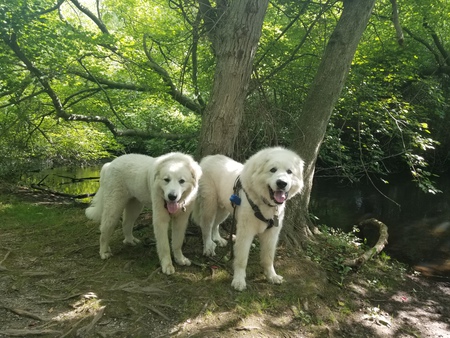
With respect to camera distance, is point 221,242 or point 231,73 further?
point 221,242

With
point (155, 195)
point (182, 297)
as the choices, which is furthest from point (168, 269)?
point (155, 195)

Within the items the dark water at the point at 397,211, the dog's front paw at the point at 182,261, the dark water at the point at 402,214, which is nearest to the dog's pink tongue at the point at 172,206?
the dog's front paw at the point at 182,261

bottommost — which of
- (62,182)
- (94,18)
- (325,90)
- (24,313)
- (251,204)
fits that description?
(62,182)

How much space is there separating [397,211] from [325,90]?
8.58 m

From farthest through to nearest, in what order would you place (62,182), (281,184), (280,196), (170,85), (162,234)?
1. (62,182)
2. (170,85)
3. (162,234)
4. (280,196)
5. (281,184)

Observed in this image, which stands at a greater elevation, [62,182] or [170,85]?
[170,85]

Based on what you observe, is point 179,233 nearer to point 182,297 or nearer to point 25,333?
point 182,297

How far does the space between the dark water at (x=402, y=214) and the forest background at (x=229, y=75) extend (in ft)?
6.47

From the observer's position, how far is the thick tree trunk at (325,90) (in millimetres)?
5777

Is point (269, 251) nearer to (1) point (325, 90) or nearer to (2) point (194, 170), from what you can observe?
(2) point (194, 170)

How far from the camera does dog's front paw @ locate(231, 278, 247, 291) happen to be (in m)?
4.06

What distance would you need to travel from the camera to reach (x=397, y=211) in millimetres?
12289

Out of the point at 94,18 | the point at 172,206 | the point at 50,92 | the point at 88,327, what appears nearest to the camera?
the point at 88,327

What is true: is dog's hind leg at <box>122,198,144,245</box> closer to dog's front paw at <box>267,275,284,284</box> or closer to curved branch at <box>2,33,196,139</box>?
Result: dog's front paw at <box>267,275,284,284</box>
